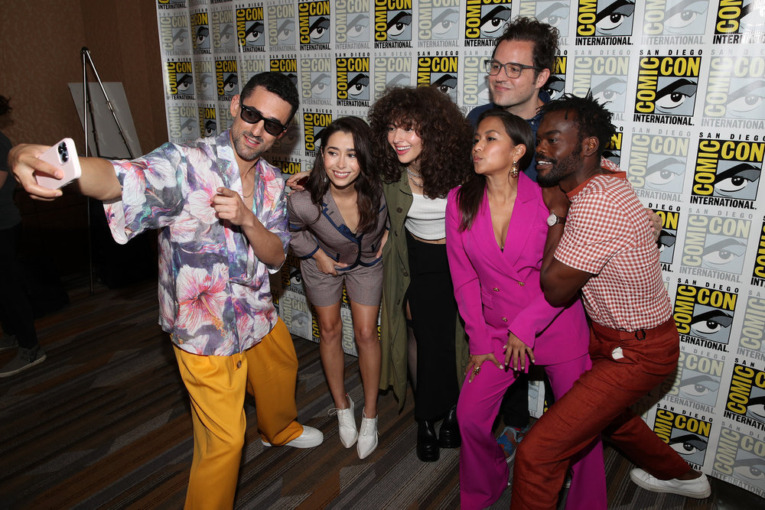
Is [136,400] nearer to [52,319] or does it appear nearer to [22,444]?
[22,444]

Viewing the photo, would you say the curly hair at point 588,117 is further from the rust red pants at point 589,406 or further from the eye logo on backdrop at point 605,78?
the rust red pants at point 589,406

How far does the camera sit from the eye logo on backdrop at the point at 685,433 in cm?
259

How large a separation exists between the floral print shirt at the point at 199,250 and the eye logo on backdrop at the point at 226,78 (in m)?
2.06

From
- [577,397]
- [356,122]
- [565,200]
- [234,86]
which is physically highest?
[234,86]

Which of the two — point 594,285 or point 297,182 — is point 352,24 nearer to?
point 297,182

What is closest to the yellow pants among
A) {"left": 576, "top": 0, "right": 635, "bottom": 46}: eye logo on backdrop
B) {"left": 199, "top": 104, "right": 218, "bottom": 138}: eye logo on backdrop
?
{"left": 576, "top": 0, "right": 635, "bottom": 46}: eye logo on backdrop

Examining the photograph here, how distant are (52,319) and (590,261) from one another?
4.32 meters

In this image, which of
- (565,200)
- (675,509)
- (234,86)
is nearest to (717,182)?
(565,200)

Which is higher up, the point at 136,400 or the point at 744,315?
the point at 744,315

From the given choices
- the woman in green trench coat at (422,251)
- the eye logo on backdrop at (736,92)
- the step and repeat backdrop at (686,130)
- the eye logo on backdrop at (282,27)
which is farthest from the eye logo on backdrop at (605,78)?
the eye logo on backdrop at (282,27)

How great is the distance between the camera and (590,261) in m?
1.81

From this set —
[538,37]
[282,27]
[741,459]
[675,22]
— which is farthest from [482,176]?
[282,27]

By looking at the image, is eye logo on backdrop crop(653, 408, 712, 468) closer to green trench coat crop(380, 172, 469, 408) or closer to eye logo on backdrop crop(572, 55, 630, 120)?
green trench coat crop(380, 172, 469, 408)

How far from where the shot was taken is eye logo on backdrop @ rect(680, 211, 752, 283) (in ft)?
7.55
